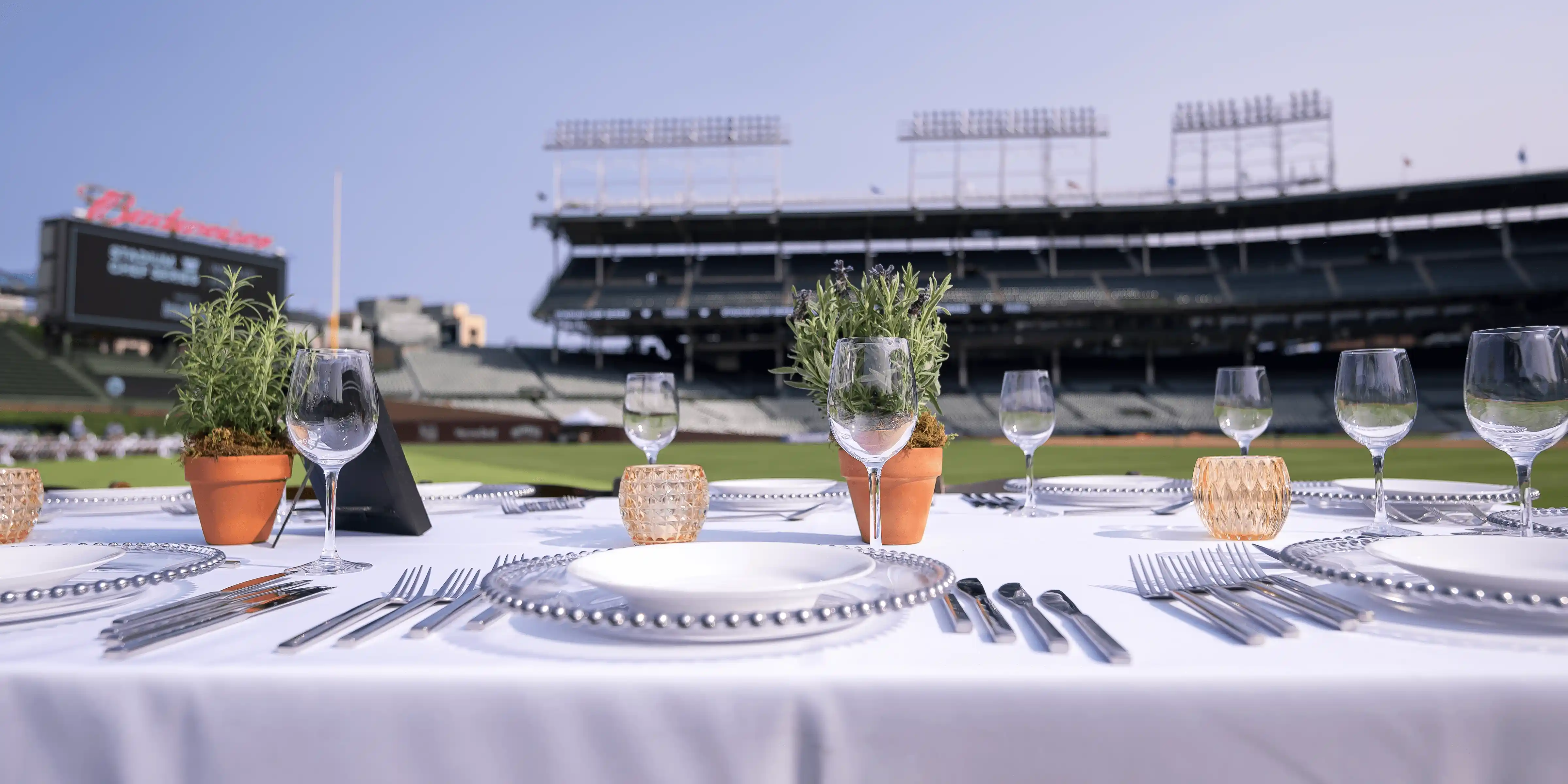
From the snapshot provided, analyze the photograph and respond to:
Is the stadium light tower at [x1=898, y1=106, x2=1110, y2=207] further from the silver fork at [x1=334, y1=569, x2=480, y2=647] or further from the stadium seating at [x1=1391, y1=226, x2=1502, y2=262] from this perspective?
the silver fork at [x1=334, y1=569, x2=480, y2=647]

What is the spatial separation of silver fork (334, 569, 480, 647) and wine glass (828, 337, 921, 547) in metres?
0.56

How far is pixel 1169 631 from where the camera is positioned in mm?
908

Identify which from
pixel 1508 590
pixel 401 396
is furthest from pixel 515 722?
pixel 401 396

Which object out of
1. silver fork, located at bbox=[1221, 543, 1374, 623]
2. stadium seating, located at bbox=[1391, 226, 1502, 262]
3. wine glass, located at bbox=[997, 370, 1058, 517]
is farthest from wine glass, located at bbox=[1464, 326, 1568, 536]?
stadium seating, located at bbox=[1391, 226, 1502, 262]

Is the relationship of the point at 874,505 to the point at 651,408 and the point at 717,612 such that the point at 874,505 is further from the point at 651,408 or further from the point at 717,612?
the point at 651,408

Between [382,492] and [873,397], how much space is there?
109 centimetres

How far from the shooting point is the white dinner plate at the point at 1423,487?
2.03 metres

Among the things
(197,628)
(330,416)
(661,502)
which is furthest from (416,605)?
(661,502)

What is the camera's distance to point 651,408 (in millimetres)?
2043

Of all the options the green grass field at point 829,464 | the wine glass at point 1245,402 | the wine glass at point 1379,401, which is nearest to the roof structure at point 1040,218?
the green grass field at point 829,464

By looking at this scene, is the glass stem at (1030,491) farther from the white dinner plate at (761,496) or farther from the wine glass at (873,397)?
the wine glass at (873,397)

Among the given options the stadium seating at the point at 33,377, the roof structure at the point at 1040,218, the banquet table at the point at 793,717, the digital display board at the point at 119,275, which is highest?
the roof structure at the point at 1040,218

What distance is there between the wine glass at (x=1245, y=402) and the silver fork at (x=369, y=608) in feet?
5.97

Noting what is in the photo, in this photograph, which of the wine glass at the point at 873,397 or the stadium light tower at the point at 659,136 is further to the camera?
the stadium light tower at the point at 659,136
